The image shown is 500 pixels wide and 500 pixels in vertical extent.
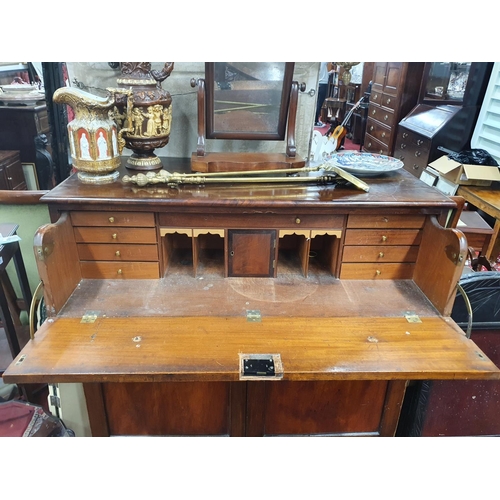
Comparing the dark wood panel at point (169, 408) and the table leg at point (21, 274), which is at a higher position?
the table leg at point (21, 274)

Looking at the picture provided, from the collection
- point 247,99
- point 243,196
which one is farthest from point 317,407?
point 247,99

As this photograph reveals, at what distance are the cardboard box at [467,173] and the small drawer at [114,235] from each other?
7.33 ft

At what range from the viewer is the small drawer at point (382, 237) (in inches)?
52.7

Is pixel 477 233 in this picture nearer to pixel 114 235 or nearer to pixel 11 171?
pixel 114 235

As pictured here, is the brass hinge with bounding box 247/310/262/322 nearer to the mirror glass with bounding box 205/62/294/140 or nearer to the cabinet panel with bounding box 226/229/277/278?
the cabinet panel with bounding box 226/229/277/278

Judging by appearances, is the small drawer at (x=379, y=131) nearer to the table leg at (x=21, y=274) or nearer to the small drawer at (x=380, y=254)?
the small drawer at (x=380, y=254)

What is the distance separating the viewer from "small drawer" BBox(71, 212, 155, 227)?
1.27 m

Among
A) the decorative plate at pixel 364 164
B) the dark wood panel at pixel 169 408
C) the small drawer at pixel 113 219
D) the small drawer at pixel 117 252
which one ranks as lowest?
the dark wood panel at pixel 169 408

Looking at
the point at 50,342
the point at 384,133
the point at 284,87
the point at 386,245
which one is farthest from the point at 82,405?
the point at 384,133

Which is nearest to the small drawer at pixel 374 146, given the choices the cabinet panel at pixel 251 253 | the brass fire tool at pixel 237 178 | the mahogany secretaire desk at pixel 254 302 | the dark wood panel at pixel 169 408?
the mahogany secretaire desk at pixel 254 302

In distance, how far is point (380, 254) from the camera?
4.51 ft

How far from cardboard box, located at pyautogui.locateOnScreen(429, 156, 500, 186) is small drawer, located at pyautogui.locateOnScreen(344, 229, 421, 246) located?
163 centimetres

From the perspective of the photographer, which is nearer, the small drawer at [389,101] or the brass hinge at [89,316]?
the brass hinge at [89,316]

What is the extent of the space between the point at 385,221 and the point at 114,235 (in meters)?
0.86
